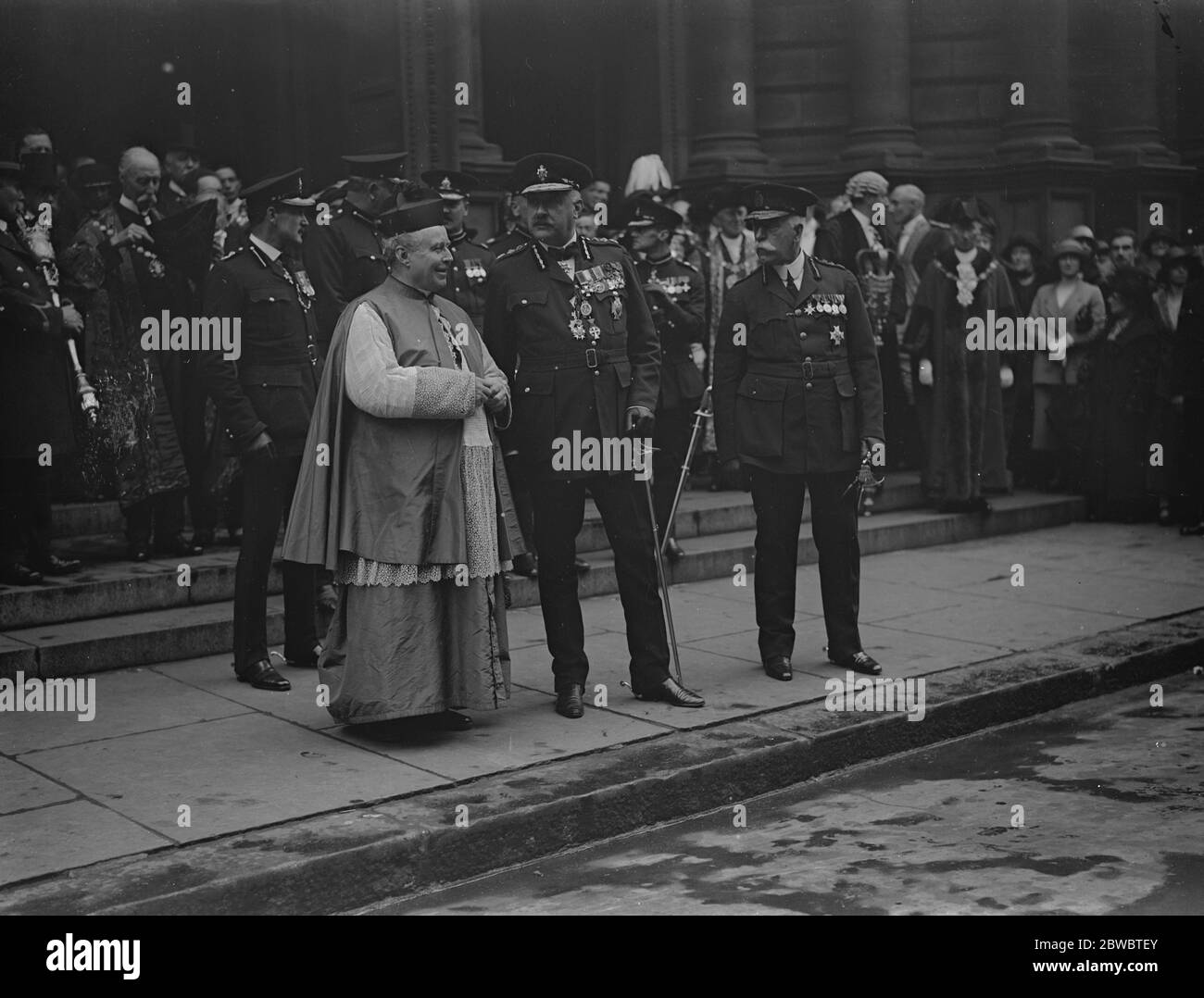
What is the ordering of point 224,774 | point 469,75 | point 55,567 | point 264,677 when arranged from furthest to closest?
1. point 469,75
2. point 55,567
3. point 264,677
4. point 224,774

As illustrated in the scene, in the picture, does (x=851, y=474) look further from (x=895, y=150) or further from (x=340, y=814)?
(x=895, y=150)

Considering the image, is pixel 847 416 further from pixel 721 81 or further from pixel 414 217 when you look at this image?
pixel 721 81

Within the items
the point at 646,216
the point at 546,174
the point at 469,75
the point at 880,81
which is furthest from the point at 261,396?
the point at 880,81

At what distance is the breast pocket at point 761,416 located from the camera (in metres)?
7.76

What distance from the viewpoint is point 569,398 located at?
708cm

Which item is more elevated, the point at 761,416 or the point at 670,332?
the point at 670,332

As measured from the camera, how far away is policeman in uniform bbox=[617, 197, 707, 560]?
9844 millimetres

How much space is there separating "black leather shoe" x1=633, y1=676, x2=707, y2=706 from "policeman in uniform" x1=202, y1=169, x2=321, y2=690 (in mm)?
1651

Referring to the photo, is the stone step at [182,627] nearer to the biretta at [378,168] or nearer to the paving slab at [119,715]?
the paving slab at [119,715]

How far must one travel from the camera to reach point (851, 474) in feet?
25.7

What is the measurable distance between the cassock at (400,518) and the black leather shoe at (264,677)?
33.0 inches

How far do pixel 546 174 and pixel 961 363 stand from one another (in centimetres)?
593

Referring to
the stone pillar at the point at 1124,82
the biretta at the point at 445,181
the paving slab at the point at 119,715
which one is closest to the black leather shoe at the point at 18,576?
the paving slab at the point at 119,715
